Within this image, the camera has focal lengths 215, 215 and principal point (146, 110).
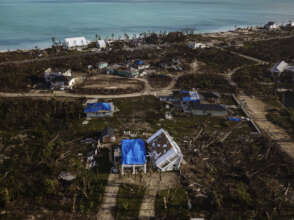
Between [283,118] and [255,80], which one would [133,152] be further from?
[255,80]

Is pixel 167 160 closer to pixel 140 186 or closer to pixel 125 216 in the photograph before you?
pixel 140 186

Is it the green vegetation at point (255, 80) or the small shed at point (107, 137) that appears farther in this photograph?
the green vegetation at point (255, 80)

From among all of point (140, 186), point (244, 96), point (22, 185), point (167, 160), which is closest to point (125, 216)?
point (140, 186)

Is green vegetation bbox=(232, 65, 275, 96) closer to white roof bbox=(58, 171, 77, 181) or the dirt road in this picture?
the dirt road

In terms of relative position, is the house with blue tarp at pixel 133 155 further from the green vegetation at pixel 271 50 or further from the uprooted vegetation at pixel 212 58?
the green vegetation at pixel 271 50

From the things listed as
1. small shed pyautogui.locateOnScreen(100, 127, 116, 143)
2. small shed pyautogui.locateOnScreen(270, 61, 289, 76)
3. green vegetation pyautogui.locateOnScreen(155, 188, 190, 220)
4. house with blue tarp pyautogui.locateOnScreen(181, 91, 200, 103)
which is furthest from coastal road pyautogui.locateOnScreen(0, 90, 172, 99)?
small shed pyautogui.locateOnScreen(270, 61, 289, 76)

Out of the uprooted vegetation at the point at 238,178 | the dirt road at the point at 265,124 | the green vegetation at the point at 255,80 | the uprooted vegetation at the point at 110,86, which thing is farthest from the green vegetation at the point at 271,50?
the uprooted vegetation at the point at 238,178

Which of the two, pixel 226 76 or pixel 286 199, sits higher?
pixel 226 76
